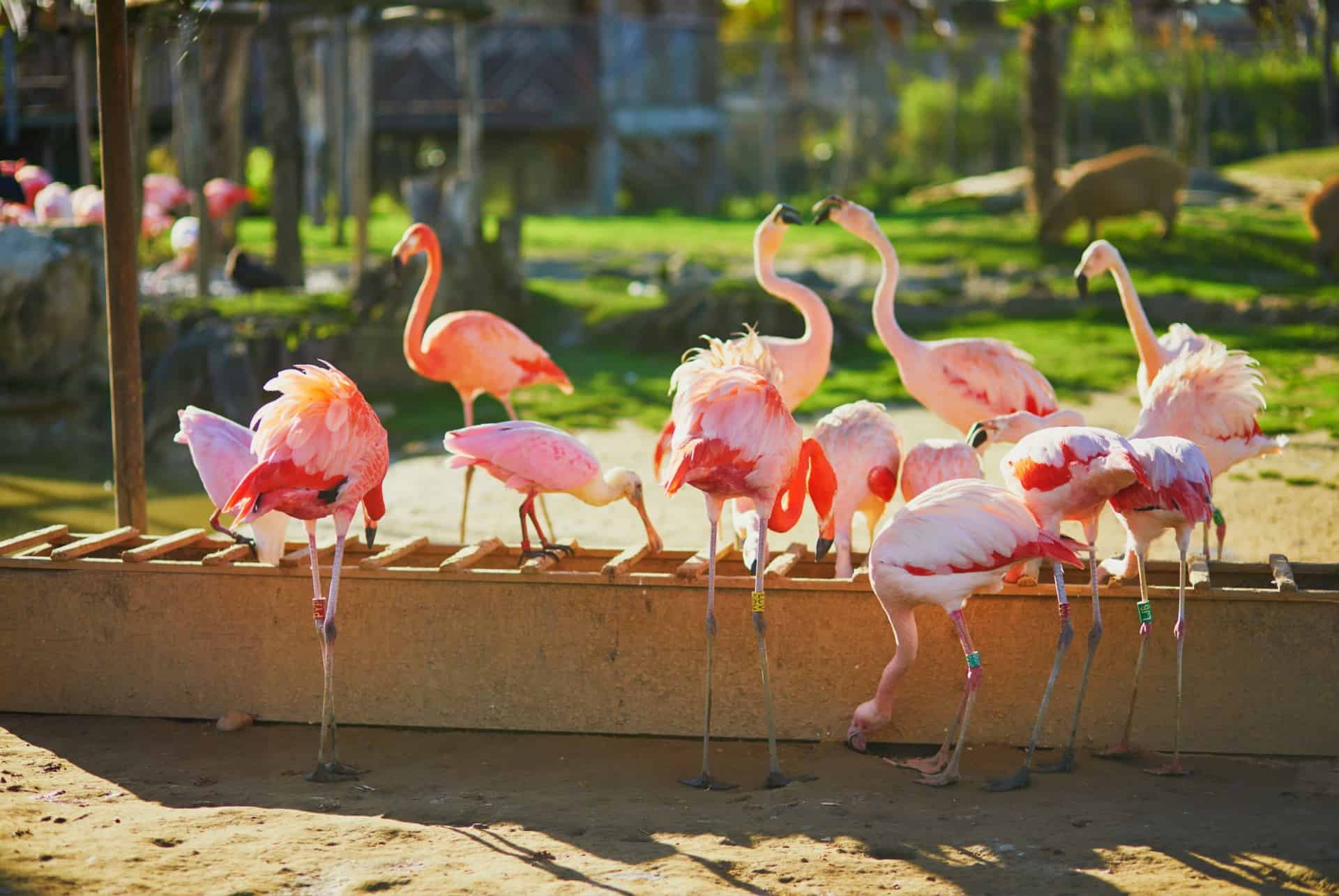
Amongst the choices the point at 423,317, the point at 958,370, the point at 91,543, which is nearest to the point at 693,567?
the point at 958,370

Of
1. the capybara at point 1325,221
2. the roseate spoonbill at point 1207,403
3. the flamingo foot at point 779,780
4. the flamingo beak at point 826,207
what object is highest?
the capybara at point 1325,221

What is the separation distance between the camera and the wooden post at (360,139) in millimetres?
14602

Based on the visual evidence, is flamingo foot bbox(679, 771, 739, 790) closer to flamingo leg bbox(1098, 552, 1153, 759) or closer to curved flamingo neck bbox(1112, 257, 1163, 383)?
flamingo leg bbox(1098, 552, 1153, 759)

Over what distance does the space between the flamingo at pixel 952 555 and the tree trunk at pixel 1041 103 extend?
12.5m

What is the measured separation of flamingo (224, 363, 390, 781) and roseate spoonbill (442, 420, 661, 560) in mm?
589

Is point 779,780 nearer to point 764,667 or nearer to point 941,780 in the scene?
Answer: point 764,667

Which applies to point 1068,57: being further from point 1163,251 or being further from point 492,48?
point 1163,251

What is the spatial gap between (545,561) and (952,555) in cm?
162

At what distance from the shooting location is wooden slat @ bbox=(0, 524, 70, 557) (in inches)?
229

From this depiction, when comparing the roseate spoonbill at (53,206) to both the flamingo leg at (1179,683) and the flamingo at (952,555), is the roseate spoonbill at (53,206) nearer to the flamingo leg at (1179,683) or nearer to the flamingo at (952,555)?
the flamingo at (952,555)

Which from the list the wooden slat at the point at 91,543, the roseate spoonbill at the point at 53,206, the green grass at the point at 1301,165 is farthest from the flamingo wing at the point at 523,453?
the green grass at the point at 1301,165

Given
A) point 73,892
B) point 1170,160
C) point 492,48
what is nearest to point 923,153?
point 492,48

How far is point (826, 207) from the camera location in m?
6.91

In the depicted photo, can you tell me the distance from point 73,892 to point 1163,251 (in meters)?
13.9
